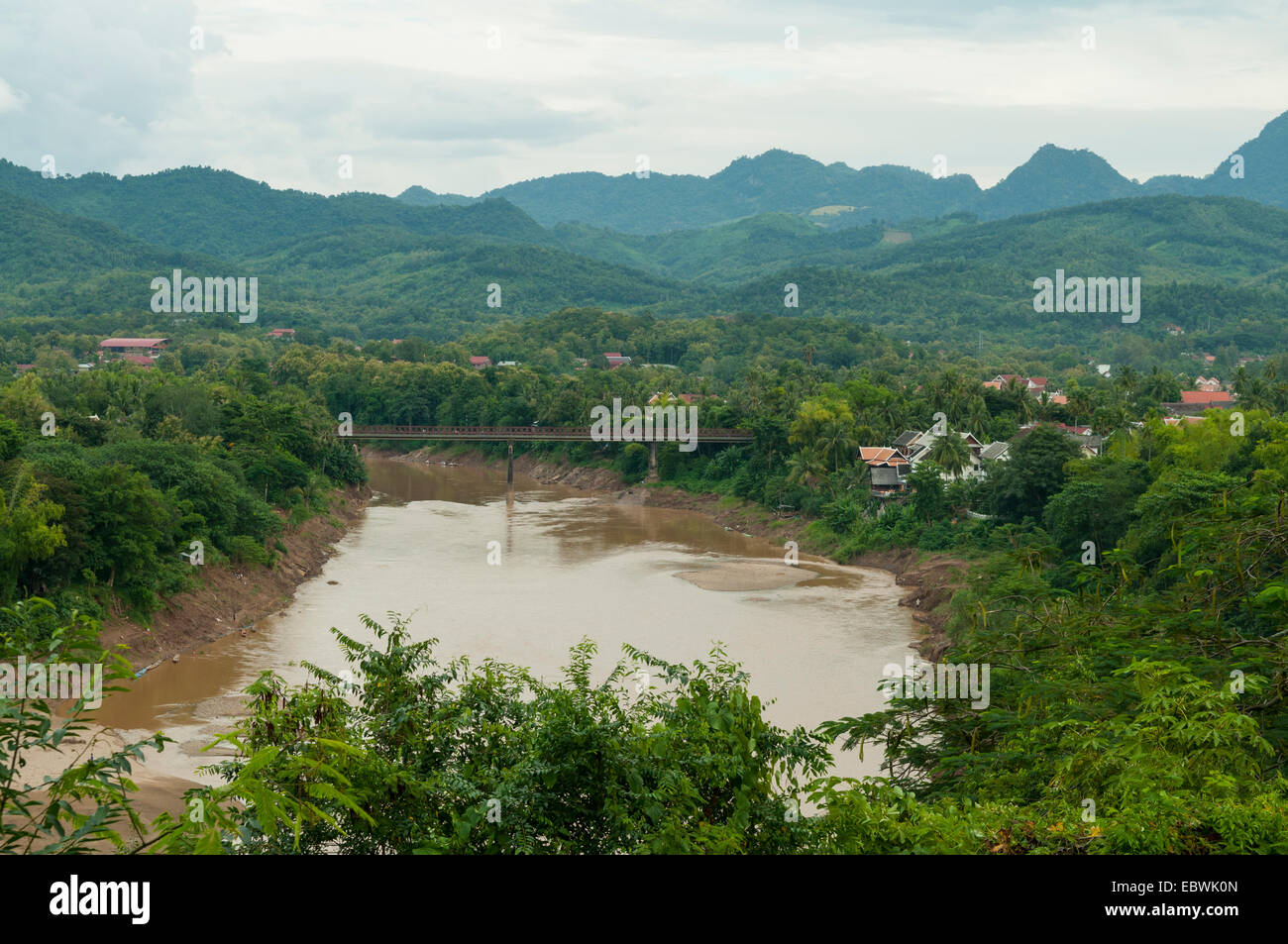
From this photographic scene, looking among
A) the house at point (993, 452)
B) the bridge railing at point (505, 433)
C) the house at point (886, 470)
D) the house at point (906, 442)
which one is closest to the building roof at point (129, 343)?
the bridge railing at point (505, 433)

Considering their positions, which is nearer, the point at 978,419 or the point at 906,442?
the point at 906,442

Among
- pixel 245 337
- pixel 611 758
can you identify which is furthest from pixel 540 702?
pixel 245 337

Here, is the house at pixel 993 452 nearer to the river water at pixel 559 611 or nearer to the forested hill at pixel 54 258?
the river water at pixel 559 611

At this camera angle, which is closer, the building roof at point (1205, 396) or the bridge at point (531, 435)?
the bridge at point (531, 435)

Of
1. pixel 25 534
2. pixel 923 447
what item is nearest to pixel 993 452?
pixel 923 447

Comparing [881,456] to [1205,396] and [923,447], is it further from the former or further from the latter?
[1205,396]

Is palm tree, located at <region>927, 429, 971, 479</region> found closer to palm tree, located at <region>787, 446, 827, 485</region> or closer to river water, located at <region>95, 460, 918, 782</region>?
palm tree, located at <region>787, 446, 827, 485</region>

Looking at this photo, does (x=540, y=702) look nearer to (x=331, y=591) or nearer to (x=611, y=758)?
(x=611, y=758)

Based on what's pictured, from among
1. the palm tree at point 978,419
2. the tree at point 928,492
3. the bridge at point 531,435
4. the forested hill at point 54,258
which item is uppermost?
the forested hill at point 54,258
